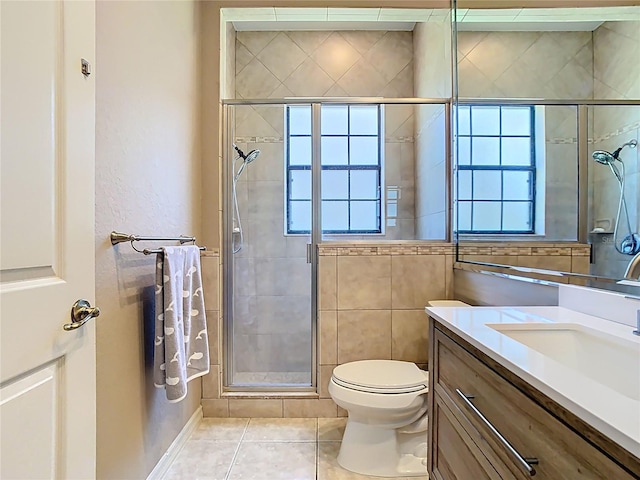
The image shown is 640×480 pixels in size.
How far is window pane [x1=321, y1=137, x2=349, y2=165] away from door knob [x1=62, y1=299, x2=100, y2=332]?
174 cm

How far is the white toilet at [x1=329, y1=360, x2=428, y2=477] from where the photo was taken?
5.37 feet

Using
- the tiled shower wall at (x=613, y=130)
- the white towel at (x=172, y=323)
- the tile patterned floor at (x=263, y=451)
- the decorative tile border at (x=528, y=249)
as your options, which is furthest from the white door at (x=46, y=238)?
the decorative tile border at (x=528, y=249)

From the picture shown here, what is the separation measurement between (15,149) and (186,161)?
1296mm

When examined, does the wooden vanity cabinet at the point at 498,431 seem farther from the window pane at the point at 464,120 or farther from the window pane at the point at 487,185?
the window pane at the point at 464,120

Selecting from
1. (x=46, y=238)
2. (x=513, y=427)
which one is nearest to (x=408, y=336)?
(x=513, y=427)

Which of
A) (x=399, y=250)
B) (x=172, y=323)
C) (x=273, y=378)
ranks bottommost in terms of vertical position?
(x=273, y=378)

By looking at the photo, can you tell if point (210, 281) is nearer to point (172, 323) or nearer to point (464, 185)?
point (172, 323)

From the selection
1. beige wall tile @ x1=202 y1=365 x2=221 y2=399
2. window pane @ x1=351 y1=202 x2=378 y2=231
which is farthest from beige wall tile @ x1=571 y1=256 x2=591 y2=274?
beige wall tile @ x1=202 y1=365 x2=221 y2=399

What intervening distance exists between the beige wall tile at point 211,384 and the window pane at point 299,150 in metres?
1.40

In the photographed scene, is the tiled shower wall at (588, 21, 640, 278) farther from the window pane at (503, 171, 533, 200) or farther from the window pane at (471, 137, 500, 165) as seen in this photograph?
the window pane at (471, 137, 500, 165)

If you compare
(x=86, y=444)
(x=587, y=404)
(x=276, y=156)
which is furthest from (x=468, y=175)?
(x=86, y=444)

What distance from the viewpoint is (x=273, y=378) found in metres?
2.37

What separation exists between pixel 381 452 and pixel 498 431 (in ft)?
3.22

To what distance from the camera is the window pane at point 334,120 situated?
94.7 inches
